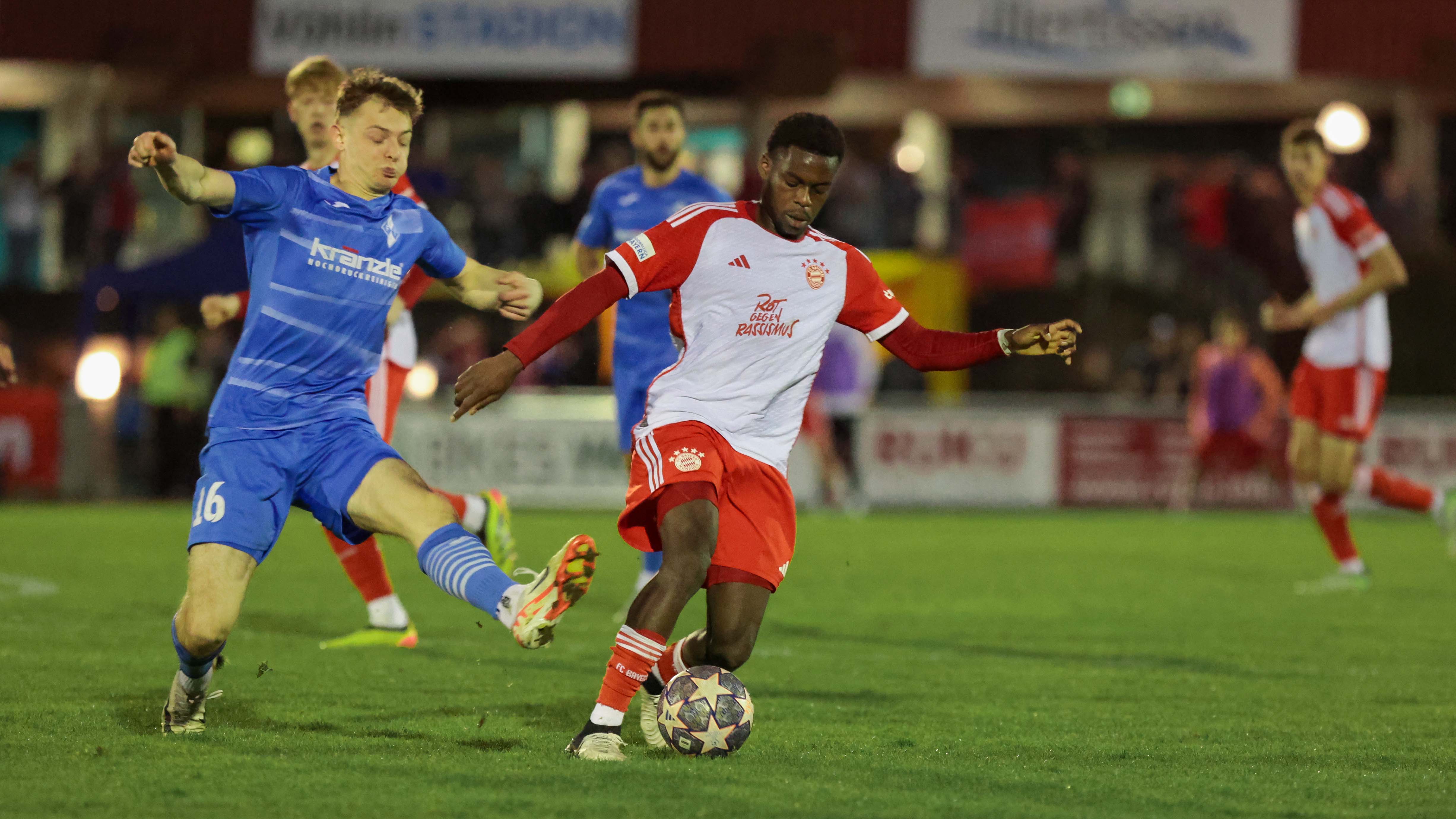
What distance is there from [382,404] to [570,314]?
2.96 m

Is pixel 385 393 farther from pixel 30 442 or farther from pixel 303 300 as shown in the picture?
pixel 30 442

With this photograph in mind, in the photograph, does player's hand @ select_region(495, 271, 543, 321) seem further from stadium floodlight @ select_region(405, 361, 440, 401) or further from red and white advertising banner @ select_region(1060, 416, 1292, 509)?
red and white advertising banner @ select_region(1060, 416, 1292, 509)

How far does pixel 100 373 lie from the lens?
1777 cm

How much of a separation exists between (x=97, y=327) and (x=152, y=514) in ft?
17.8

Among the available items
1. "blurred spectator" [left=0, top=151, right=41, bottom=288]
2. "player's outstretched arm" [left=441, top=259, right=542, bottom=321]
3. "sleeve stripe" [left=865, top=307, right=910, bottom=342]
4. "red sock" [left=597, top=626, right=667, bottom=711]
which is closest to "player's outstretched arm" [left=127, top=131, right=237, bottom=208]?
"player's outstretched arm" [left=441, top=259, right=542, bottom=321]

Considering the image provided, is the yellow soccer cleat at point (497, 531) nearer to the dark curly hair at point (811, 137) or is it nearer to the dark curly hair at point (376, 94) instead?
the dark curly hair at point (376, 94)

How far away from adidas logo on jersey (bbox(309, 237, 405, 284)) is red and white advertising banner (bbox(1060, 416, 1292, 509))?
14.4 metres

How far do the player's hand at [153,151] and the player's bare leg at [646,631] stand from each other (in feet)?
6.09

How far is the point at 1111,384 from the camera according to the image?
21.5 m

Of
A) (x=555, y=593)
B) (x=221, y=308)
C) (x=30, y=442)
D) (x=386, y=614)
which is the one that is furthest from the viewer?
(x=30, y=442)

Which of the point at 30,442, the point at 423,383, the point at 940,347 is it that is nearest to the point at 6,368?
the point at 940,347

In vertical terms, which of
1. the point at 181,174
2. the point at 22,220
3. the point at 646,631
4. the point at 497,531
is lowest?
the point at 497,531

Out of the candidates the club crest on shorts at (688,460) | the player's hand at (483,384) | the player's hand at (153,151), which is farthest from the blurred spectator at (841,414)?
the player's hand at (153,151)

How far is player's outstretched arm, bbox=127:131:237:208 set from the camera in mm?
5039
